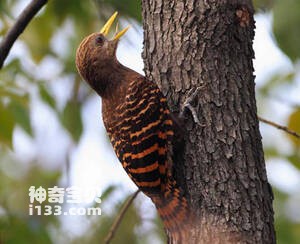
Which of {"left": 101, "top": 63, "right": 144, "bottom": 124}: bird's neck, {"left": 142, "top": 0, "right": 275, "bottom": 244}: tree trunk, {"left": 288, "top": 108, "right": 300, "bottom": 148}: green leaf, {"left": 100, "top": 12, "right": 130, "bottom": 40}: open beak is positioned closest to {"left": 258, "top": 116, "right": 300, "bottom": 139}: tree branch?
{"left": 288, "top": 108, "right": 300, "bottom": 148}: green leaf

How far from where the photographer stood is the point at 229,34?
11.3ft

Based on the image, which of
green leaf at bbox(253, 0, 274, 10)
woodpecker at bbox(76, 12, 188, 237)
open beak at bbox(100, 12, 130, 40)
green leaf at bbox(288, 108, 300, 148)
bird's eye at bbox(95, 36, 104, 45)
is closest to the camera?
woodpecker at bbox(76, 12, 188, 237)

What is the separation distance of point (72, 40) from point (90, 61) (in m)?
1.78

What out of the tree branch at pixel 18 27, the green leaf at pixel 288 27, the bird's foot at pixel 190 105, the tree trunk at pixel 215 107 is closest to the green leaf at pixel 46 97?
the tree branch at pixel 18 27

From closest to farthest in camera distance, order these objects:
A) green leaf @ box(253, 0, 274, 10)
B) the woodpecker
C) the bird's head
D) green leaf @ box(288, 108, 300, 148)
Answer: the woodpecker → green leaf @ box(253, 0, 274, 10) → green leaf @ box(288, 108, 300, 148) → the bird's head

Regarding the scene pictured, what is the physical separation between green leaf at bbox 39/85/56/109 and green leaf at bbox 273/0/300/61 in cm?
194

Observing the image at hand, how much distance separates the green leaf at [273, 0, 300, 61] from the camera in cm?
322

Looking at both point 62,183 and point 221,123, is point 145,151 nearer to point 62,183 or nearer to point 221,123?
point 221,123

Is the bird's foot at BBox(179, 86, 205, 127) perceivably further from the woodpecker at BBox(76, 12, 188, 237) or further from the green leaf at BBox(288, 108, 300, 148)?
the green leaf at BBox(288, 108, 300, 148)

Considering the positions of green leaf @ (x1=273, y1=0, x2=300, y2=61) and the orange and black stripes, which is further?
the orange and black stripes

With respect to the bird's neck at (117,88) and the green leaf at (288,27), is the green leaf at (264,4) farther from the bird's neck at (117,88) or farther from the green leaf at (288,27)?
the bird's neck at (117,88)

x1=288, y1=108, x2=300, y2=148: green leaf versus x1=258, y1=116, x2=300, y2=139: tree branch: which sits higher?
x1=288, y1=108, x2=300, y2=148: green leaf

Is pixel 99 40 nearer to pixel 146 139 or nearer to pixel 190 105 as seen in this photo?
pixel 146 139

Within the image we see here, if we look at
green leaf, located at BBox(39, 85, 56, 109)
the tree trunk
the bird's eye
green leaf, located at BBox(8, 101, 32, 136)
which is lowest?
the tree trunk
